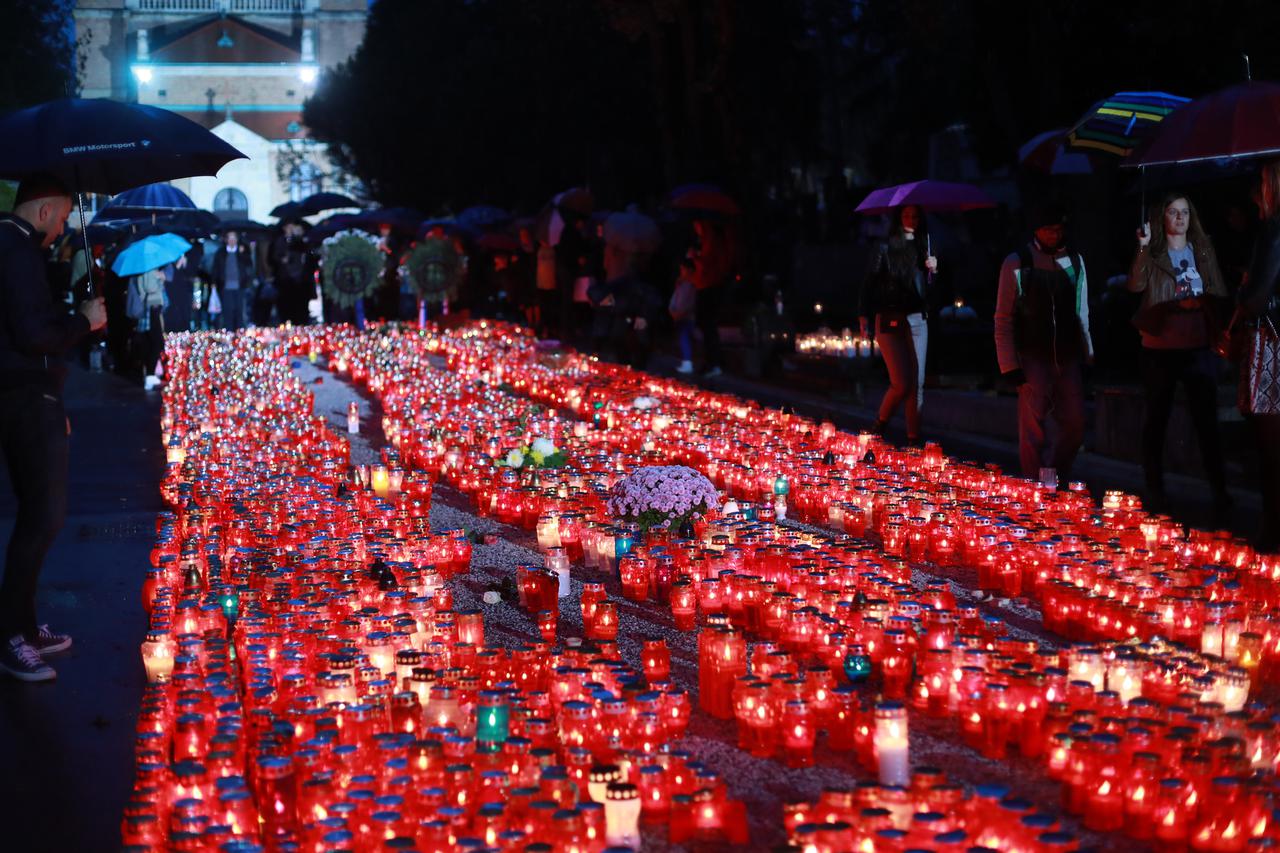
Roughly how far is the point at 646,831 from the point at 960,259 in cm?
2420

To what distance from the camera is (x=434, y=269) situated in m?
29.6

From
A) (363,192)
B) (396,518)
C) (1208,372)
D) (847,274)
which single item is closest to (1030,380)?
(1208,372)

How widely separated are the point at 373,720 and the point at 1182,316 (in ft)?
20.3

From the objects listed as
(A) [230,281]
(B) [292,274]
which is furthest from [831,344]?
(B) [292,274]

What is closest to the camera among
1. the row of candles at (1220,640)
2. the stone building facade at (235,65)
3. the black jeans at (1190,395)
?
the row of candles at (1220,640)

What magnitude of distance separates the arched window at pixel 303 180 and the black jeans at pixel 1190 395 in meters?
81.4

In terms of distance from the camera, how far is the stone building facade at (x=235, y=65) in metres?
96.9

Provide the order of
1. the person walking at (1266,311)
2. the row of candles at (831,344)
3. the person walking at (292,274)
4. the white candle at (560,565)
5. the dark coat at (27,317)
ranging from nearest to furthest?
the dark coat at (27,317)
the white candle at (560,565)
the person walking at (1266,311)
the row of candles at (831,344)
the person walking at (292,274)

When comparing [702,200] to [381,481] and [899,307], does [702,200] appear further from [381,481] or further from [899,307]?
[381,481]

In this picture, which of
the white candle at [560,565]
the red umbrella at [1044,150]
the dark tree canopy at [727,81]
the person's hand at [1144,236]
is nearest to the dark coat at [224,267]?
the dark tree canopy at [727,81]

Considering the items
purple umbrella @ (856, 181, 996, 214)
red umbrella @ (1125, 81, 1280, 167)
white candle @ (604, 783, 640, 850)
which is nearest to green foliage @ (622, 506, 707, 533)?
red umbrella @ (1125, 81, 1280, 167)

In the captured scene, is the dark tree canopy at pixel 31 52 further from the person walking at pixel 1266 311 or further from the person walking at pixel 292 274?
the person walking at pixel 1266 311

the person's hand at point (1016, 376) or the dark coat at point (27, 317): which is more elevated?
the dark coat at point (27, 317)

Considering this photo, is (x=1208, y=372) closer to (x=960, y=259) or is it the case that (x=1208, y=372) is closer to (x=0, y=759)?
(x=0, y=759)
